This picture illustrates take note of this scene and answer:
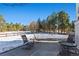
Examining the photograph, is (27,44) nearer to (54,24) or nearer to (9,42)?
(9,42)

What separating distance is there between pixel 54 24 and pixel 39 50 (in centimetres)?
40

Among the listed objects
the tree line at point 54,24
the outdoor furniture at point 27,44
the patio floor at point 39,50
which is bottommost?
the patio floor at point 39,50

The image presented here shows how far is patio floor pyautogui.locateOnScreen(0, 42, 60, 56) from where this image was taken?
482 cm

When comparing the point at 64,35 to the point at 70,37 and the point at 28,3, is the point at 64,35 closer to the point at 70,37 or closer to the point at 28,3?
the point at 70,37

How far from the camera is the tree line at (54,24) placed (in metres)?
4.84

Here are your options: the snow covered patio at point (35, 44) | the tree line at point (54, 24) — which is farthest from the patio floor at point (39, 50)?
the tree line at point (54, 24)

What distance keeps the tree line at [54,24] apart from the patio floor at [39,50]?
0.61 feet

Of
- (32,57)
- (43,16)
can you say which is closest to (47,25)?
(43,16)

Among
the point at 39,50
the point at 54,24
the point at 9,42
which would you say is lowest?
the point at 39,50

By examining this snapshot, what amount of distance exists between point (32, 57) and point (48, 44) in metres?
0.27

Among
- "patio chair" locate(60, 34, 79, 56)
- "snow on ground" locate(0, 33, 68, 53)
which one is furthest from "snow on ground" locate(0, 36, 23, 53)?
"patio chair" locate(60, 34, 79, 56)

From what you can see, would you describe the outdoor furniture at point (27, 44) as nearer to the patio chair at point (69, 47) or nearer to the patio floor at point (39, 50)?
the patio floor at point (39, 50)

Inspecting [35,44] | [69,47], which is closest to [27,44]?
[35,44]

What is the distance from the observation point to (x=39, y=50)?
4.85 metres
